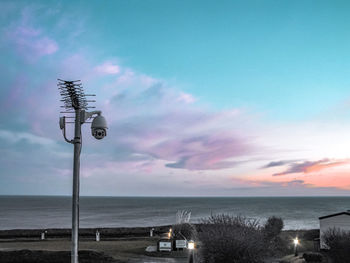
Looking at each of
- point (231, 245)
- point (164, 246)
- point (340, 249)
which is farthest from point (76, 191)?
point (164, 246)

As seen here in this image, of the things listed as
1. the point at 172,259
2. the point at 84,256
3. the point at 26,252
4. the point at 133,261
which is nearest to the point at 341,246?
the point at 172,259

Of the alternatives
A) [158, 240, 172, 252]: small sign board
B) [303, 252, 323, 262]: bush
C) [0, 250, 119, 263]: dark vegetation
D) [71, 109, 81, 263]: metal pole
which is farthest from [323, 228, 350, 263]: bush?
[71, 109, 81, 263]: metal pole

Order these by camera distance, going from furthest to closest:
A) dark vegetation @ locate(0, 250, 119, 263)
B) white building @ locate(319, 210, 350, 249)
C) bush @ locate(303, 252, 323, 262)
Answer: white building @ locate(319, 210, 350, 249), bush @ locate(303, 252, 323, 262), dark vegetation @ locate(0, 250, 119, 263)

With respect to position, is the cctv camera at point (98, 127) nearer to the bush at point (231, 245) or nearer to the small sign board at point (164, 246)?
the bush at point (231, 245)

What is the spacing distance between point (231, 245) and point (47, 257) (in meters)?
9.24

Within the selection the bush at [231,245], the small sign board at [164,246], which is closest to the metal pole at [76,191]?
the bush at [231,245]

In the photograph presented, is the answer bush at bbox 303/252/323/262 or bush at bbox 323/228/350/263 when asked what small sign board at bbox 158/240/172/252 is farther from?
bush at bbox 323/228/350/263

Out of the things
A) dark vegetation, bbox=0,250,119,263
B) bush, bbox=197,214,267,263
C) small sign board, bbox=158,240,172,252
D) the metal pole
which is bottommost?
small sign board, bbox=158,240,172,252

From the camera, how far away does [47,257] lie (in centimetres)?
1900

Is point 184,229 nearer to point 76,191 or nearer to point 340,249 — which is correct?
point 340,249

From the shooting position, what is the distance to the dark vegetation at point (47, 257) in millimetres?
18672

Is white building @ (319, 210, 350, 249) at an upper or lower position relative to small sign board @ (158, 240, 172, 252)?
upper

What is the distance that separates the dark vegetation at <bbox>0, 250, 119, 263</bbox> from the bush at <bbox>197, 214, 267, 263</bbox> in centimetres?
498

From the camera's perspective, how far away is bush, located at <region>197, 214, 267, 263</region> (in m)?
17.2
